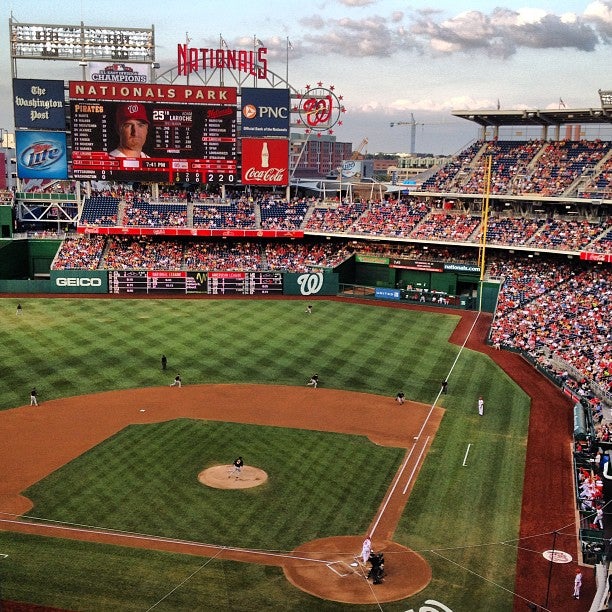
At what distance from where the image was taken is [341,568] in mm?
20234

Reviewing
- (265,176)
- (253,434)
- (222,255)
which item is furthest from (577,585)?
(265,176)

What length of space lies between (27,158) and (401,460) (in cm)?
4829

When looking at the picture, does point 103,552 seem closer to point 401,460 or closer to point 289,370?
point 401,460

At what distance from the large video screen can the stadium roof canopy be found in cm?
2068

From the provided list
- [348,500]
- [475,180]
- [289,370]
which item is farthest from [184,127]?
[348,500]

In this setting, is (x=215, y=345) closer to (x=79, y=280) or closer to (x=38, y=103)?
(x=79, y=280)

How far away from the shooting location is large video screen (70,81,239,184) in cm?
6153

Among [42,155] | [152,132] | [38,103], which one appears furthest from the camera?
[42,155]

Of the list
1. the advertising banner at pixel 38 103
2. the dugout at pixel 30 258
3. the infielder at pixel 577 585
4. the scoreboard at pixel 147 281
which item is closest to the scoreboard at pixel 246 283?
the scoreboard at pixel 147 281

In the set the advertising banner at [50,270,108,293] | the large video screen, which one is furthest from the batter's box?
the large video screen

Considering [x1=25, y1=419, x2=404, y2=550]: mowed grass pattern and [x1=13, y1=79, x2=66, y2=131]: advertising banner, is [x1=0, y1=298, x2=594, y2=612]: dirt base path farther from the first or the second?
[x1=13, y1=79, x2=66, y2=131]: advertising banner

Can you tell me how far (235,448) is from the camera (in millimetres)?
28734

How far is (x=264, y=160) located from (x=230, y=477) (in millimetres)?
43688

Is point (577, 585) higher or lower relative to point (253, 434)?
higher
